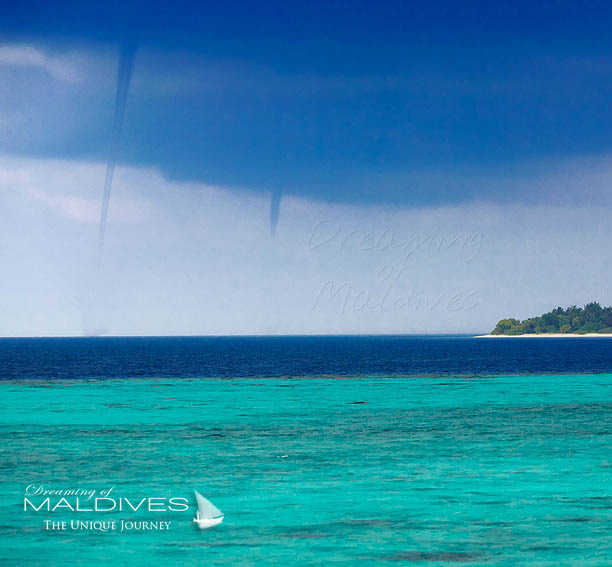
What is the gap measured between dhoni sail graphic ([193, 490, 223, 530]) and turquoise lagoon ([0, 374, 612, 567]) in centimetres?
16

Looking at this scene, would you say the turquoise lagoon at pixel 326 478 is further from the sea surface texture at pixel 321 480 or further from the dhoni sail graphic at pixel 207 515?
the dhoni sail graphic at pixel 207 515

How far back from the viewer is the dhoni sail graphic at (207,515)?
11102 mm

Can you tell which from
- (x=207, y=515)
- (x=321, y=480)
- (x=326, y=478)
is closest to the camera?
(x=207, y=515)

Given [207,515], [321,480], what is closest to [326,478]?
[321,480]

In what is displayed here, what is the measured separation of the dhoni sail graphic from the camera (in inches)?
437

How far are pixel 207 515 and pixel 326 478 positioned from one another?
11.4 feet

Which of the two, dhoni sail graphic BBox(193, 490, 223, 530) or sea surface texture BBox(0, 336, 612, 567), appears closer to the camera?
sea surface texture BBox(0, 336, 612, 567)

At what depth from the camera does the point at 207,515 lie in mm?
11586

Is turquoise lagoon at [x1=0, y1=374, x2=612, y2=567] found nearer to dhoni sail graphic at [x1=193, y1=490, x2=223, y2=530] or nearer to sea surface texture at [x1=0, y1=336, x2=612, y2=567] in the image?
sea surface texture at [x1=0, y1=336, x2=612, y2=567]

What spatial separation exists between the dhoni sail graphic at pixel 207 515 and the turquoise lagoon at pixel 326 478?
164 mm

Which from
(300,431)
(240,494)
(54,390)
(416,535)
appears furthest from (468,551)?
(54,390)

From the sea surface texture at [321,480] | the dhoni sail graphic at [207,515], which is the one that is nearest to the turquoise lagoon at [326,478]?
A: the sea surface texture at [321,480]

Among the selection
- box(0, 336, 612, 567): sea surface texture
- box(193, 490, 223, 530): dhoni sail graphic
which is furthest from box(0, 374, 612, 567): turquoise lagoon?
box(193, 490, 223, 530): dhoni sail graphic

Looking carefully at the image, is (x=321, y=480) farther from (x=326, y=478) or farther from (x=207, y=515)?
(x=207, y=515)
